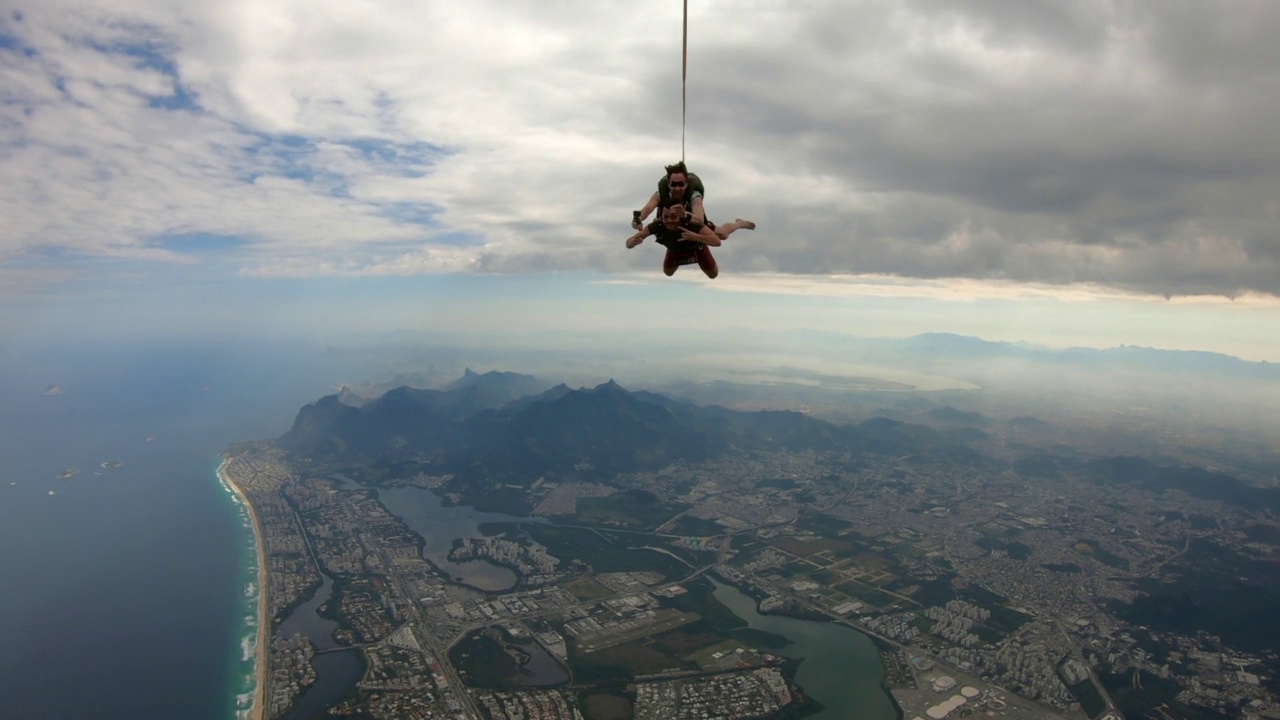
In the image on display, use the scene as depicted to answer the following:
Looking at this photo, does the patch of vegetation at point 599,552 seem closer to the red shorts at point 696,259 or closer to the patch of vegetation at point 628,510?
the patch of vegetation at point 628,510

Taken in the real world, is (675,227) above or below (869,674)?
above

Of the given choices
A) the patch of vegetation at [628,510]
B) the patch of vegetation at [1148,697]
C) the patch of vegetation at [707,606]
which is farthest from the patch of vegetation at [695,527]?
the patch of vegetation at [1148,697]

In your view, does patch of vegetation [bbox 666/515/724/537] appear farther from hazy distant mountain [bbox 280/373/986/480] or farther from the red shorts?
the red shorts

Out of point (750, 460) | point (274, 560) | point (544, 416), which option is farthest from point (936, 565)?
point (544, 416)

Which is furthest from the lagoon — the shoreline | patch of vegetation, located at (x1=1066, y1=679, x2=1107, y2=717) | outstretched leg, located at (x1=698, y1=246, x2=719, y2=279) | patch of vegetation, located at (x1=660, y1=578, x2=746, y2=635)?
outstretched leg, located at (x1=698, y1=246, x2=719, y2=279)

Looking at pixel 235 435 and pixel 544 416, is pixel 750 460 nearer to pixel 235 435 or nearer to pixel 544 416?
pixel 544 416

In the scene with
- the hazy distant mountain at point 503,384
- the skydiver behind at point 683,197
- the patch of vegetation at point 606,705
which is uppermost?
the skydiver behind at point 683,197

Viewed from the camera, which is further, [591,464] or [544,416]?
[544,416]
